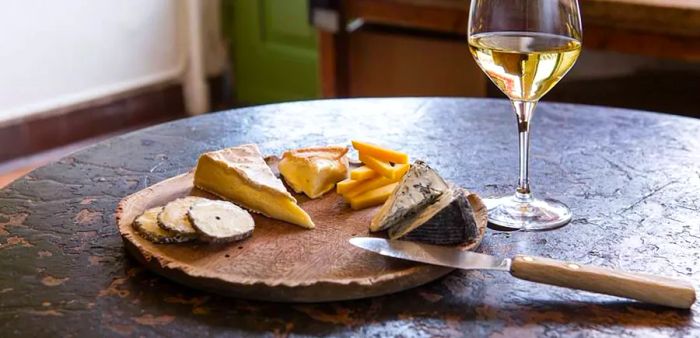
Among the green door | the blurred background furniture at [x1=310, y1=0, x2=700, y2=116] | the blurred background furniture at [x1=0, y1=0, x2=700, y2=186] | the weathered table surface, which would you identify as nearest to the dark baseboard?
the blurred background furniture at [x1=0, y1=0, x2=700, y2=186]

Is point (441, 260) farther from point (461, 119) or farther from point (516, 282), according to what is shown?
point (461, 119)

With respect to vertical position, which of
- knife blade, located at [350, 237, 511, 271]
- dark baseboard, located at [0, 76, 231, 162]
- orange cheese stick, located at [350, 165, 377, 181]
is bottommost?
dark baseboard, located at [0, 76, 231, 162]

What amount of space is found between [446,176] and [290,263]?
12.2 inches

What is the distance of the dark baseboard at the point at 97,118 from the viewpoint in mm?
3055

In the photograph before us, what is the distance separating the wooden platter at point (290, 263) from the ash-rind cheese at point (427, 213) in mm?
24

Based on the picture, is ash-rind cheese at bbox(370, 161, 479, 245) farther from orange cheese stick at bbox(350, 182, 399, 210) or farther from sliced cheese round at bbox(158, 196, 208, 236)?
sliced cheese round at bbox(158, 196, 208, 236)

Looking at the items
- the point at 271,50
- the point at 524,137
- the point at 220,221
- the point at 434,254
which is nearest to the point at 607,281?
the point at 434,254

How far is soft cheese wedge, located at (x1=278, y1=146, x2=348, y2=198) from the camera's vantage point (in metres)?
1.01

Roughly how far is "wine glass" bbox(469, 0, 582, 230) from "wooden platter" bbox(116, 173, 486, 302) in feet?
0.24

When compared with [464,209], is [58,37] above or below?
below

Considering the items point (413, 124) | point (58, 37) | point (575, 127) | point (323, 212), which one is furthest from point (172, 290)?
point (58, 37)

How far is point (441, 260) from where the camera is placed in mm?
827

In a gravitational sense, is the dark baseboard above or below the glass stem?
below

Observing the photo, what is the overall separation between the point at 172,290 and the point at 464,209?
0.27 m
